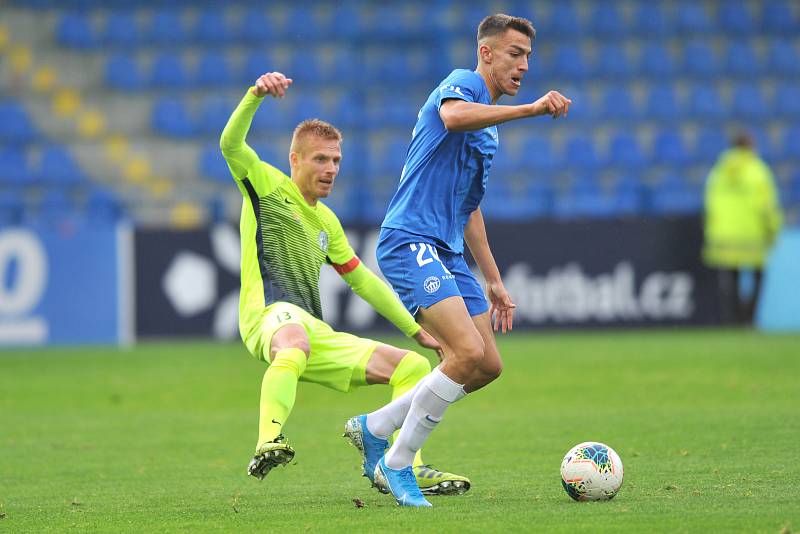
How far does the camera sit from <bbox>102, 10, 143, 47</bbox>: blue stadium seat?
22078 mm

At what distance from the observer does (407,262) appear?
234 inches

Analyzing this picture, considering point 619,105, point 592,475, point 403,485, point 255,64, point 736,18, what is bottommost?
point 403,485

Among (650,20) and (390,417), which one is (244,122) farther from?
(650,20)

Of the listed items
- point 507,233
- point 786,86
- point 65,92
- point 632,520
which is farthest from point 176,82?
point 632,520

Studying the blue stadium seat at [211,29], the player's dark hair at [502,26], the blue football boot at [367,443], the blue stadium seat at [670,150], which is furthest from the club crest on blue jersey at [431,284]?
the blue stadium seat at [211,29]

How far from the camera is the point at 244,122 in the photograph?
20.8 feet

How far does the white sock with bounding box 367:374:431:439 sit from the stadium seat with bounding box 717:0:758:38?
A: 56.9 ft

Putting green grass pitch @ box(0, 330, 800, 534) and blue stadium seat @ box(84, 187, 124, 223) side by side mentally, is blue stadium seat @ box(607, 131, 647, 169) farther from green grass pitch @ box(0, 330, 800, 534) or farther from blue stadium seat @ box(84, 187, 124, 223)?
blue stadium seat @ box(84, 187, 124, 223)

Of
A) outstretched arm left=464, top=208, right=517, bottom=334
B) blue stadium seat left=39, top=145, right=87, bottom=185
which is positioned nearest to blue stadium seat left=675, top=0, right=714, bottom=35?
blue stadium seat left=39, top=145, right=87, bottom=185

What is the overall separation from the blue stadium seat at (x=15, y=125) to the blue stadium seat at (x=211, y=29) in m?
3.02

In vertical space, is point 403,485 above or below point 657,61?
below

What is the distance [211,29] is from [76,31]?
2215 mm

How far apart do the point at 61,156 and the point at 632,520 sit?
55.9ft

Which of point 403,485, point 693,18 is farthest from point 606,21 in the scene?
point 403,485
